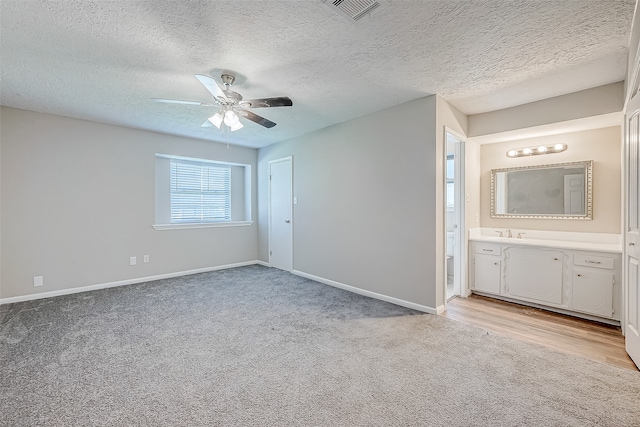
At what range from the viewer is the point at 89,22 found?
1.87 metres

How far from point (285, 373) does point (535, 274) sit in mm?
3098

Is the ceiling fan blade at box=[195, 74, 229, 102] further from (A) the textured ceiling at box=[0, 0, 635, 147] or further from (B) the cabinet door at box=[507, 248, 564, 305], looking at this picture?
(B) the cabinet door at box=[507, 248, 564, 305]

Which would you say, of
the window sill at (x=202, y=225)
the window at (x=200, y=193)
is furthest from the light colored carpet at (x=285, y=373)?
the window at (x=200, y=193)

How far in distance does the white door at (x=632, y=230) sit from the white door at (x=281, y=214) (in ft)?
13.1

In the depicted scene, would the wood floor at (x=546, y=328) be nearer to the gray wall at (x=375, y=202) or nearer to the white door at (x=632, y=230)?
the white door at (x=632, y=230)

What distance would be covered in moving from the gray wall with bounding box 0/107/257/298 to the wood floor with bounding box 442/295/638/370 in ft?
14.4

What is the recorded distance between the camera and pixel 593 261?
2914 millimetres

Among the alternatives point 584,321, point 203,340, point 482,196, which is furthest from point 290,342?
point 482,196

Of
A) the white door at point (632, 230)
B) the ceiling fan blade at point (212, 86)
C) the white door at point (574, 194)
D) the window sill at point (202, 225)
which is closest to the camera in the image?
the white door at point (632, 230)

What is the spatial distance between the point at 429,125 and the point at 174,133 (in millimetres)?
3911

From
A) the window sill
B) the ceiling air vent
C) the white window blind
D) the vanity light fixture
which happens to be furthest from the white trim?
the white window blind

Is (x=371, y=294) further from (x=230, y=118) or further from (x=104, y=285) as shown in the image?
(x=104, y=285)

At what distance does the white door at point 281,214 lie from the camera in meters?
5.00

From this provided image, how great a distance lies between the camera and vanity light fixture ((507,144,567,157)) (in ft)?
11.4
